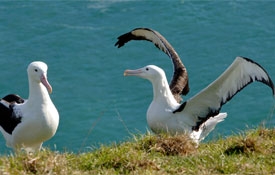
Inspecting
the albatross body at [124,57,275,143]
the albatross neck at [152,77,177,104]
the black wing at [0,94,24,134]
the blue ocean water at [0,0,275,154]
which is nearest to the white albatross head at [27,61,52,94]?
the black wing at [0,94,24,134]

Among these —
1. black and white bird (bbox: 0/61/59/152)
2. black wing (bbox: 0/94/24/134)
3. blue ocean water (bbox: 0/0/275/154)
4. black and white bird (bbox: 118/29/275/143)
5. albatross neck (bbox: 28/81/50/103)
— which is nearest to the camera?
black and white bird (bbox: 0/61/59/152)

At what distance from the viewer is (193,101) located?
10.5 meters

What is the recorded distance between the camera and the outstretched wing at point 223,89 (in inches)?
391

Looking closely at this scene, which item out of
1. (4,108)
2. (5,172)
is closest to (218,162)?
(5,172)

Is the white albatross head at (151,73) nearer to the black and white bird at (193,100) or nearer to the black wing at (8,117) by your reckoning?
the black and white bird at (193,100)

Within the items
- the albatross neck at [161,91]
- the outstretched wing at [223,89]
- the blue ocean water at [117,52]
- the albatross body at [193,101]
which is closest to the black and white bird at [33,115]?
the albatross body at [193,101]

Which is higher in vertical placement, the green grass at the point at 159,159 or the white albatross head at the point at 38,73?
the white albatross head at the point at 38,73

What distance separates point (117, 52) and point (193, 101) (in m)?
10.1

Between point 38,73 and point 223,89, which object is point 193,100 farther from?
point 38,73

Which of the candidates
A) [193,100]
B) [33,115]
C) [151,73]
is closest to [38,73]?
[33,115]

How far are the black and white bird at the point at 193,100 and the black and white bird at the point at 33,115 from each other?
1309 mm

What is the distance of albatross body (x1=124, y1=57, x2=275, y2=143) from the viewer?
1012 cm

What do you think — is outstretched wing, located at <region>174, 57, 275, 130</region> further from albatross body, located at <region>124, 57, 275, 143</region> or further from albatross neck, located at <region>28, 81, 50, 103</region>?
albatross neck, located at <region>28, 81, 50, 103</region>

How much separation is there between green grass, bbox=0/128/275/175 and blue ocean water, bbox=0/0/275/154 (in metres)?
8.11
